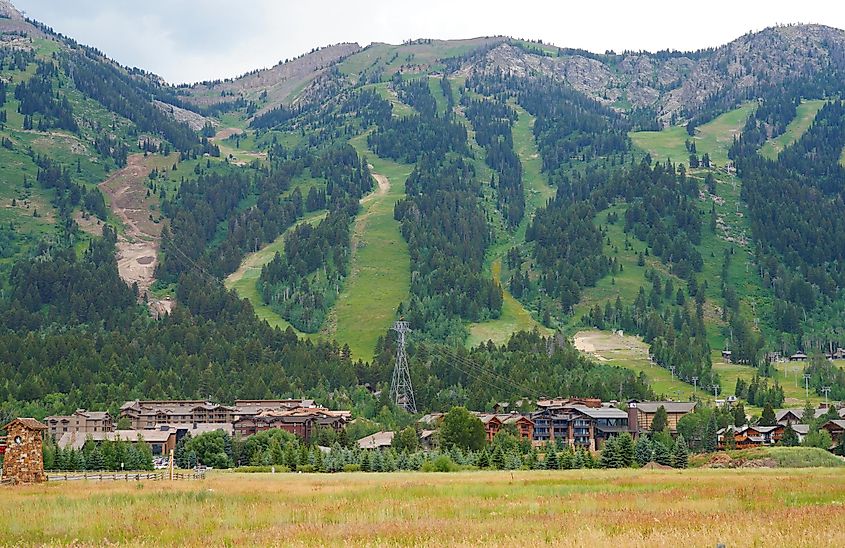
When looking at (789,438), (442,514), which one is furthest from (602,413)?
(442,514)

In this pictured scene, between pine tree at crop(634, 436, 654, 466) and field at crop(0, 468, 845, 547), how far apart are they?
50.5m

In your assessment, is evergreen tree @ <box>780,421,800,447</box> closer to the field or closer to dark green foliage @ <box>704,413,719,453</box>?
dark green foliage @ <box>704,413,719,453</box>

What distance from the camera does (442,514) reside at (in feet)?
139

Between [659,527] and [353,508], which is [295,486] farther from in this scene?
[659,527]

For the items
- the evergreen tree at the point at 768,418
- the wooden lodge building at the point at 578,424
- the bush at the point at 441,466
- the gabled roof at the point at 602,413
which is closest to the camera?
the bush at the point at 441,466

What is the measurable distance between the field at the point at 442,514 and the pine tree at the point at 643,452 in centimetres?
5052

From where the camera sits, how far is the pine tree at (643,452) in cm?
11362

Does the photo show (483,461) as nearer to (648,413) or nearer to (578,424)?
(578,424)

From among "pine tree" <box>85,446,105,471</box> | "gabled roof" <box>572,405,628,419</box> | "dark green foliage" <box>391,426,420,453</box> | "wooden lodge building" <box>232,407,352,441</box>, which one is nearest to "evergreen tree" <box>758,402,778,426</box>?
"gabled roof" <box>572,405,628,419</box>

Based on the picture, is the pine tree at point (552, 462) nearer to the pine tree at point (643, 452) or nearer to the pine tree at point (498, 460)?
the pine tree at point (498, 460)

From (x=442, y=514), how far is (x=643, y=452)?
78.3m

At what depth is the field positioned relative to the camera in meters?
32.0

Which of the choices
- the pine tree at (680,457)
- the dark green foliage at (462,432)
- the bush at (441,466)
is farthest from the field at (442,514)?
the dark green foliage at (462,432)

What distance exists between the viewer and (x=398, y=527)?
36.7 metres
